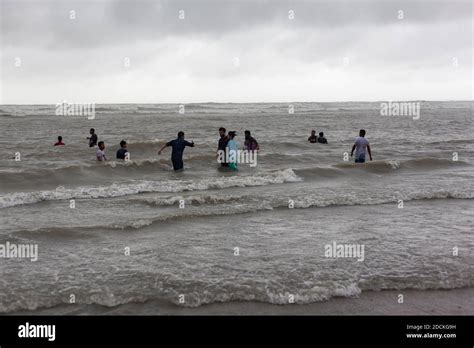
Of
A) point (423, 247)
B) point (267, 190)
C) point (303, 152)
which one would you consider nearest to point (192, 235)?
point (423, 247)

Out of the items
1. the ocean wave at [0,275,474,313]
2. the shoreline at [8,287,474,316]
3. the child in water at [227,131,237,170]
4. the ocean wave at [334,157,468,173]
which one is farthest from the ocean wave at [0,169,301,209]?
the shoreline at [8,287,474,316]

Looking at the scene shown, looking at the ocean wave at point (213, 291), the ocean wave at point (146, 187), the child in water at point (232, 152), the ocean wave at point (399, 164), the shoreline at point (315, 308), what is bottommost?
the shoreline at point (315, 308)

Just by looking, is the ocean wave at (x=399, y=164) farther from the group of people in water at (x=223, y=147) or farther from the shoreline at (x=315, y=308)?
the shoreline at (x=315, y=308)

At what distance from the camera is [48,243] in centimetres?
836

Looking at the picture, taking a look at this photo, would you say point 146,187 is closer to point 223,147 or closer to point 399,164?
point 223,147

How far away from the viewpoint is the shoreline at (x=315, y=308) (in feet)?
18.2

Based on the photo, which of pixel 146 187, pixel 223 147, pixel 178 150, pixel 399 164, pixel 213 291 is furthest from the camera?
pixel 399 164

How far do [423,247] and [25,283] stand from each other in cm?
588

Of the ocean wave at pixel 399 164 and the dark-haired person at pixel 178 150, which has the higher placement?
the dark-haired person at pixel 178 150

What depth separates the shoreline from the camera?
5559mm

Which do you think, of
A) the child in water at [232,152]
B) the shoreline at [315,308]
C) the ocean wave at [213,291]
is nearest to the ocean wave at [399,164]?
the child in water at [232,152]

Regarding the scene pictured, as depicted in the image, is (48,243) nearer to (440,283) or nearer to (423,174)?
(440,283)

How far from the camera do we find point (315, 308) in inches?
225

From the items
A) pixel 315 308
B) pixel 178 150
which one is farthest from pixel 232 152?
pixel 315 308
